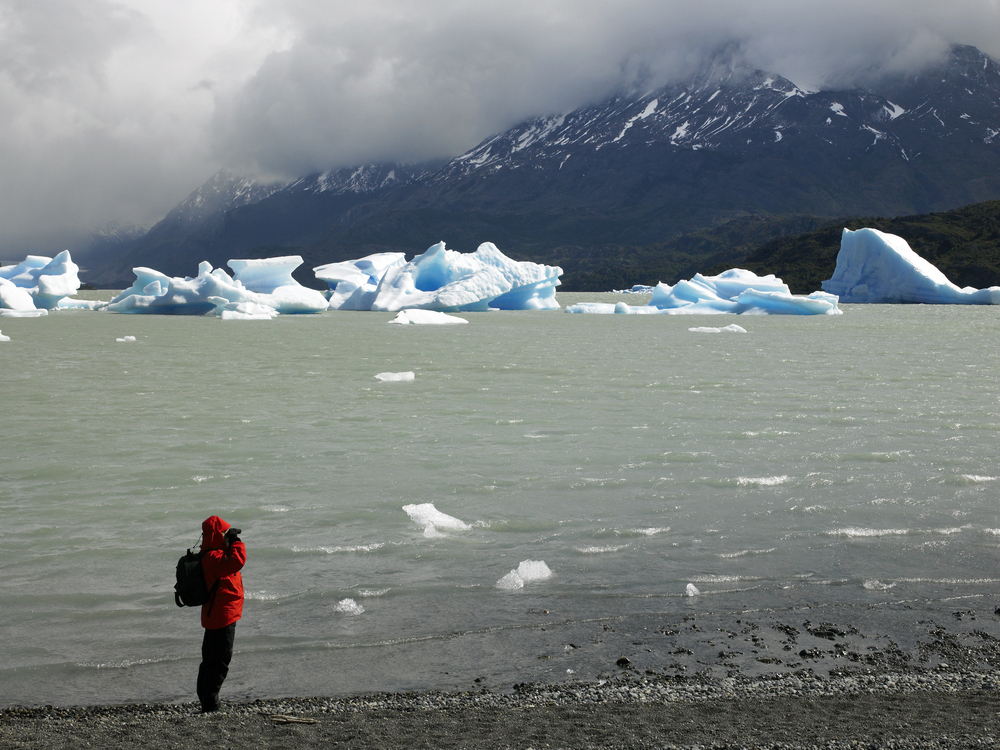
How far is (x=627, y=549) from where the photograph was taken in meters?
4.83

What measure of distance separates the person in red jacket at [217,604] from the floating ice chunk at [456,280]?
30.3 m

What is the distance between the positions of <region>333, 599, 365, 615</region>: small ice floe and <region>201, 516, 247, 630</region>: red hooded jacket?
34.7 inches

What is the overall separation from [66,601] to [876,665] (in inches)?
144

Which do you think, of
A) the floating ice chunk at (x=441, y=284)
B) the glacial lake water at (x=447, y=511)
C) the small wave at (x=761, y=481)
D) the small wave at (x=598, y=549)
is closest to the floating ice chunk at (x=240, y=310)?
the floating ice chunk at (x=441, y=284)

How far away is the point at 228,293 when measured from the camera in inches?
1284

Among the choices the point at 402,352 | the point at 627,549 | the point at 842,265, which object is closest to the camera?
the point at 627,549

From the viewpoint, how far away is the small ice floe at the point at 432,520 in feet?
16.8

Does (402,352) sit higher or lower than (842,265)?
lower

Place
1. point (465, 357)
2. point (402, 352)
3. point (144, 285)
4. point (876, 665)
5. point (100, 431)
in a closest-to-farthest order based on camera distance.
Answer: point (876, 665)
point (100, 431)
point (465, 357)
point (402, 352)
point (144, 285)

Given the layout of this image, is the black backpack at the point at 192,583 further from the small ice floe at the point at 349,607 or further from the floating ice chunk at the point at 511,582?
the floating ice chunk at the point at 511,582

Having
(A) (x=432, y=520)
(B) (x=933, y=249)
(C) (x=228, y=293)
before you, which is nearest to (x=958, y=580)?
(A) (x=432, y=520)

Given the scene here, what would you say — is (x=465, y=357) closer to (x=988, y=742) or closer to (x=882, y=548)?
(x=882, y=548)

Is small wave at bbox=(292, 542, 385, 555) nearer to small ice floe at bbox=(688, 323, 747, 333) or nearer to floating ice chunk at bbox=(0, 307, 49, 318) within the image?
small ice floe at bbox=(688, 323, 747, 333)

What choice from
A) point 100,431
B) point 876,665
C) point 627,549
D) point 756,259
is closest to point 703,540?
point 627,549
